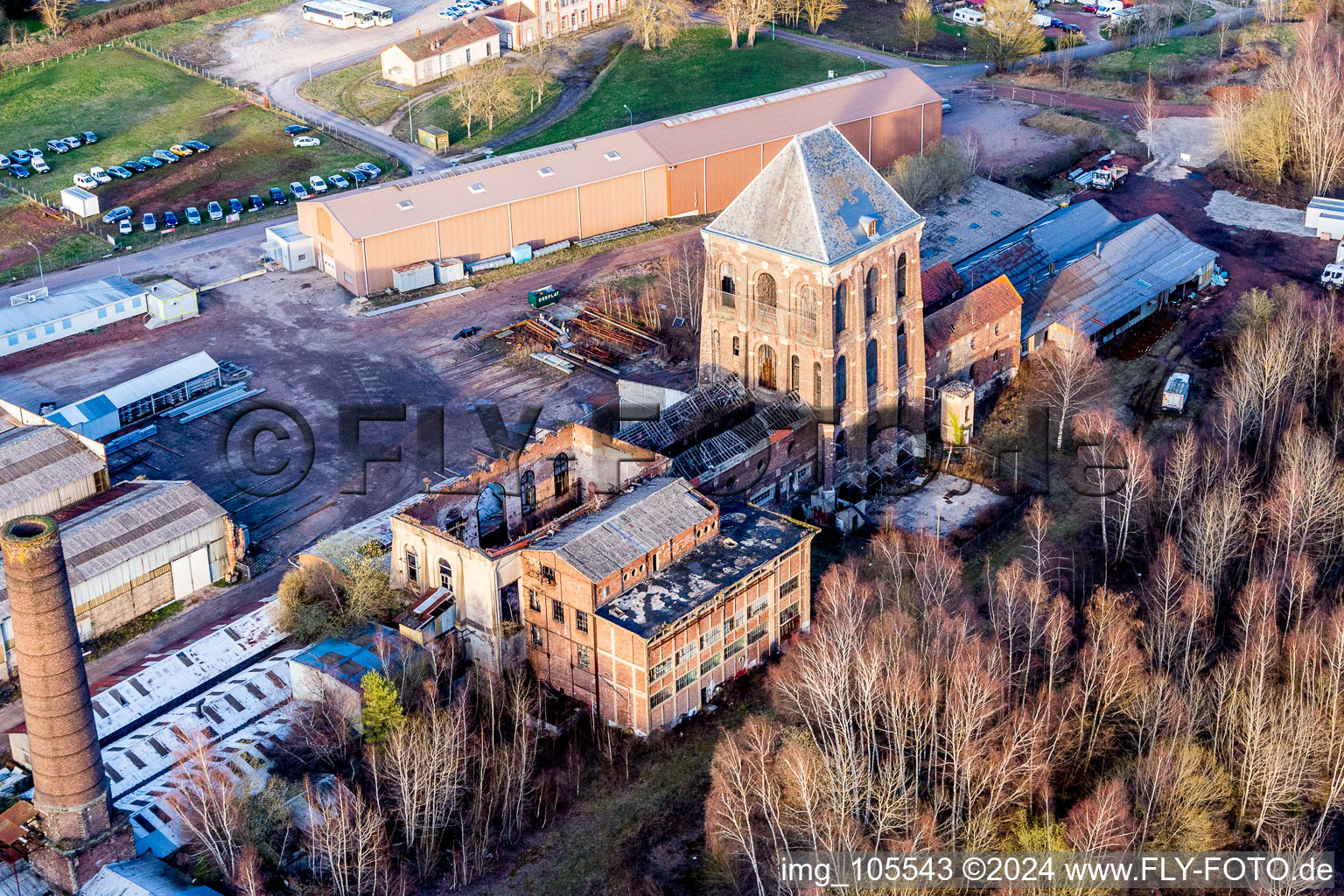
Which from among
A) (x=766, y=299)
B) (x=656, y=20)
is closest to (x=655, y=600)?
(x=766, y=299)

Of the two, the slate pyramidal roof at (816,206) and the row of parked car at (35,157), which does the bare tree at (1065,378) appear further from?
the row of parked car at (35,157)

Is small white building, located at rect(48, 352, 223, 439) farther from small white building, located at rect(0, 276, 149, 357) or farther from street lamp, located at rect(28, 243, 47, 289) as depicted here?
street lamp, located at rect(28, 243, 47, 289)

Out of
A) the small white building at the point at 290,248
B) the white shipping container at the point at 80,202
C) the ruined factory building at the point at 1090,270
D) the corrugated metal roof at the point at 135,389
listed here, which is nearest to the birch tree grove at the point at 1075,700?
the ruined factory building at the point at 1090,270

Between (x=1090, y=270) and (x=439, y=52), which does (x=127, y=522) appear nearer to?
(x=1090, y=270)

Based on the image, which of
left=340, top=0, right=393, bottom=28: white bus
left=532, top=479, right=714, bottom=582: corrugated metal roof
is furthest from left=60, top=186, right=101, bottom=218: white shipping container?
left=532, top=479, right=714, bottom=582: corrugated metal roof

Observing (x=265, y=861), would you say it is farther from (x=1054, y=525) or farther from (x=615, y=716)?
(x=1054, y=525)

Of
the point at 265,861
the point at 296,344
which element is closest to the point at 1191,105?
the point at 296,344
